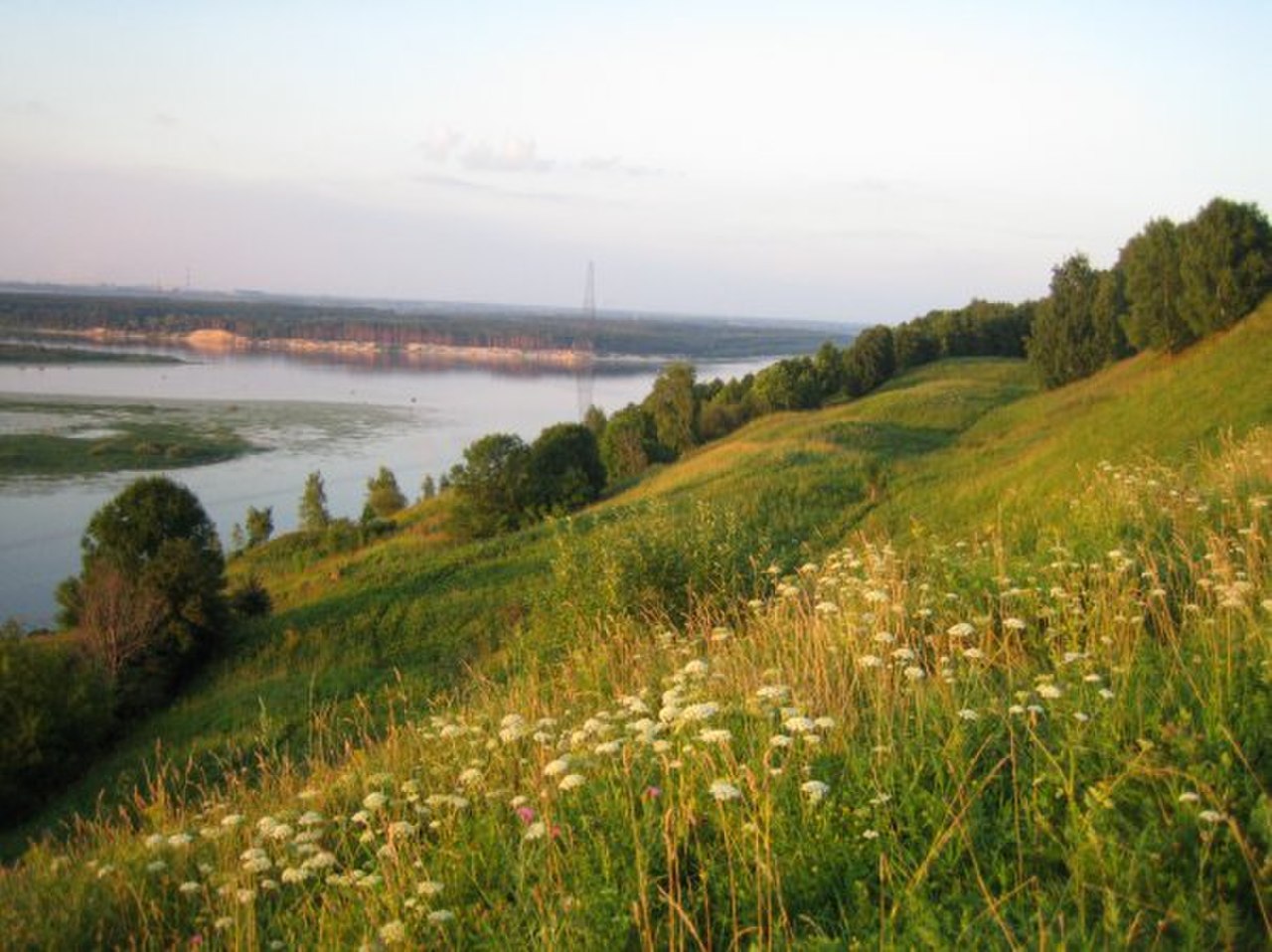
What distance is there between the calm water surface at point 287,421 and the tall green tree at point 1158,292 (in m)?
36.8

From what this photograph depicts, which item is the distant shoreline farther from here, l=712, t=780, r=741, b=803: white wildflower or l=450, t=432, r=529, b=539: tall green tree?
l=712, t=780, r=741, b=803: white wildflower

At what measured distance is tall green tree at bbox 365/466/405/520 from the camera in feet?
162

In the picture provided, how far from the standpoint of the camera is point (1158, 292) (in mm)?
30172

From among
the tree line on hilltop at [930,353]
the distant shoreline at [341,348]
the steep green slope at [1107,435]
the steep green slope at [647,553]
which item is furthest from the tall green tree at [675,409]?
the distant shoreline at [341,348]

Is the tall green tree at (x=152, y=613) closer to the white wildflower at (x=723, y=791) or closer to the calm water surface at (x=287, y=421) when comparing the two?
the calm water surface at (x=287, y=421)

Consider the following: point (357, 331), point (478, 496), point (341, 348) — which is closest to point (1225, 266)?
point (478, 496)

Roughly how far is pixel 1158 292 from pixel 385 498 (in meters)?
36.3

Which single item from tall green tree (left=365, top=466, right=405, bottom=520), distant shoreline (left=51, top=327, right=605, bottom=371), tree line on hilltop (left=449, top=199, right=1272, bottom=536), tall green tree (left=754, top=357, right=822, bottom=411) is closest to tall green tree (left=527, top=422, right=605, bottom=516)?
tree line on hilltop (left=449, top=199, right=1272, bottom=536)

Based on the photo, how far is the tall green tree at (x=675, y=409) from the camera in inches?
2286

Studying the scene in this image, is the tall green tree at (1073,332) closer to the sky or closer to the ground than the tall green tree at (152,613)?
closer to the sky

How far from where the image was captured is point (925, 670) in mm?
4836

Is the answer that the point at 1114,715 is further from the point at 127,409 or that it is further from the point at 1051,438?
the point at 127,409

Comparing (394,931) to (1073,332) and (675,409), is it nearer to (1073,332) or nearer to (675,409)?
(1073,332)

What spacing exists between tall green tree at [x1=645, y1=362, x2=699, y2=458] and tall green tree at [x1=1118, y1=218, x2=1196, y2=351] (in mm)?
28900
